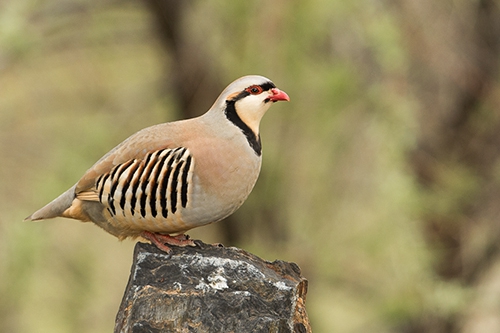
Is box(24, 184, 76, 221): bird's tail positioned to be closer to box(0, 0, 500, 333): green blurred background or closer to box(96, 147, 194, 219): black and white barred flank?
box(96, 147, 194, 219): black and white barred flank

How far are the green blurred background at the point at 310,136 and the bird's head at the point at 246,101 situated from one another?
370 cm

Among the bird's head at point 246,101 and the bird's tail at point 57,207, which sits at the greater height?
the bird's head at point 246,101

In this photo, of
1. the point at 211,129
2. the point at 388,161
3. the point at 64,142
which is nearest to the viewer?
the point at 211,129

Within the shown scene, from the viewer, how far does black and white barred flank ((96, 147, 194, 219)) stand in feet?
16.1

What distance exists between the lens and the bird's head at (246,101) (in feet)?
17.1

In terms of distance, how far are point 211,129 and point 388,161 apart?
15.0 ft

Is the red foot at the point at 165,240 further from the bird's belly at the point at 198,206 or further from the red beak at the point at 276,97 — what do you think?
the red beak at the point at 276,97

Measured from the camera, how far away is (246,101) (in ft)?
17.2

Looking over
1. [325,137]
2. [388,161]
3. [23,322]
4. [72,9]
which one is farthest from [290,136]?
[23,322]

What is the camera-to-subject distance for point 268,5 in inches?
370

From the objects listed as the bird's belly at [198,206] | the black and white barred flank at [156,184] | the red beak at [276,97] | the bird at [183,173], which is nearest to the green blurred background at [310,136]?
the red beak at [276,97]

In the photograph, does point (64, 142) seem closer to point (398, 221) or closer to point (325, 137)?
point (325, 137)

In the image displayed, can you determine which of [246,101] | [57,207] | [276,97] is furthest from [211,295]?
[57,207]

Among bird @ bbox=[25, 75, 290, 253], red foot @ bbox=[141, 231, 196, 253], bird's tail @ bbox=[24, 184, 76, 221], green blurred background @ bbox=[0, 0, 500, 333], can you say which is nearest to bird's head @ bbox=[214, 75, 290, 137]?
bird @ bbox=[25, 75, 290, 253]
